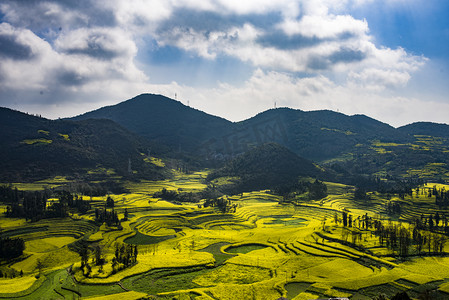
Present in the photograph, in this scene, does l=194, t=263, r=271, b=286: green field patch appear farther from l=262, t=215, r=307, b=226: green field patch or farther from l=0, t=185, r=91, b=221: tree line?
l=0, t=185, r=91, b=221: tree line

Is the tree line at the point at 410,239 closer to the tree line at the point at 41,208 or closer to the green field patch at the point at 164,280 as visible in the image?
the green field patch at the point at 164,280

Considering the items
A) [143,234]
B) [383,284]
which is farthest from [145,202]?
[383,284]

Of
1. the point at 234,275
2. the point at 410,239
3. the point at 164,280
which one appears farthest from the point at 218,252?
the point at 410,239

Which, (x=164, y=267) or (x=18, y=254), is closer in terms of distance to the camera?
(x=164, y=267)

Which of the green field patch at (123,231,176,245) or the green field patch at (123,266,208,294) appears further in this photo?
the green field patch at (123,231,176,245)

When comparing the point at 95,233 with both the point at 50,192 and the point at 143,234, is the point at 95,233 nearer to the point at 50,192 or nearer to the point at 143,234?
the point at 143,234

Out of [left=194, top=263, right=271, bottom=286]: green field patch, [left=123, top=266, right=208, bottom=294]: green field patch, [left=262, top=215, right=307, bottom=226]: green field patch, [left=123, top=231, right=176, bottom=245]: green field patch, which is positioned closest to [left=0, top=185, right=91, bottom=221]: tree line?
[left=123, top=231, right=176, bottom=245]: green field patch
